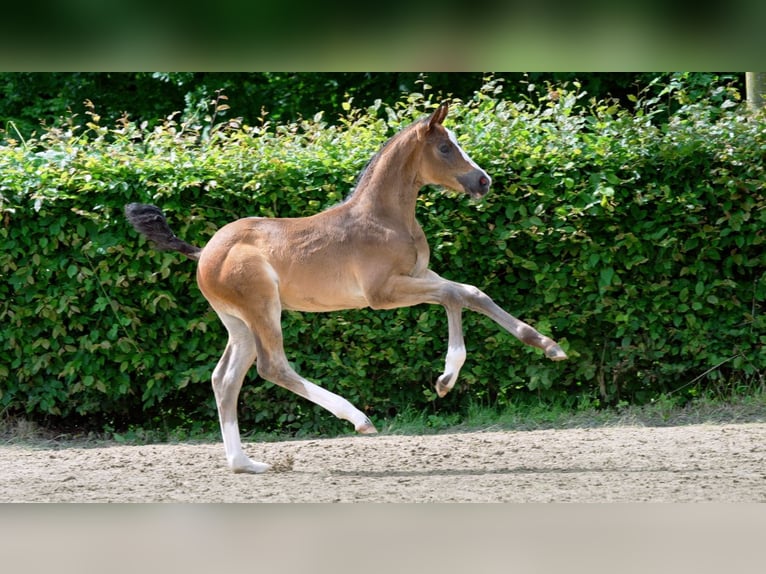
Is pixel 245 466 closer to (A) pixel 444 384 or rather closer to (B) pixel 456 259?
(A) pixel 444 384

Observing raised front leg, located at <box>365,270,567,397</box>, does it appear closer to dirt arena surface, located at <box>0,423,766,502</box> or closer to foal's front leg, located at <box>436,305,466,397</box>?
foal's front leg, located at <box>436,305,466,397</box>

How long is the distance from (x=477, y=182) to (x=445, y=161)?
250mm

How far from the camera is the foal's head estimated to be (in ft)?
19.0

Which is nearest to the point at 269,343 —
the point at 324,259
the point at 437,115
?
the point at 324,259

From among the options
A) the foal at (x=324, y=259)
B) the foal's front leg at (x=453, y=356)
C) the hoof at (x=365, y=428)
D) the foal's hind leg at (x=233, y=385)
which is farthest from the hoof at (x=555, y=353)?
the foal's hind leg at (x=233, y=385)

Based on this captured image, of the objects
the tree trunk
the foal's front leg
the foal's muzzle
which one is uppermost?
the tree trunk

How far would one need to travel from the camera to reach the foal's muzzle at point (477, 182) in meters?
5.77

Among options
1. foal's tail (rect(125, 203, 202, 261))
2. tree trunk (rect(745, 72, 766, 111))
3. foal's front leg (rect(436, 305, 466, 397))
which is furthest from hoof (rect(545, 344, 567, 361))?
tree trunk (rect(745, 72, 766, 111))

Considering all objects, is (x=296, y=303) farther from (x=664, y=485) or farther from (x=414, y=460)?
(x=664, y=485)

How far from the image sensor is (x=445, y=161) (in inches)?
231

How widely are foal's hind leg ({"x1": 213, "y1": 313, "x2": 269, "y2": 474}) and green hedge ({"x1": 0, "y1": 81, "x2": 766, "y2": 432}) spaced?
1.89m

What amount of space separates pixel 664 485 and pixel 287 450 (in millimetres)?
2908

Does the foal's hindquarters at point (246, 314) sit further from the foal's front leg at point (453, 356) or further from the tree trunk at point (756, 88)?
the tree trunk at point (756, 88)
